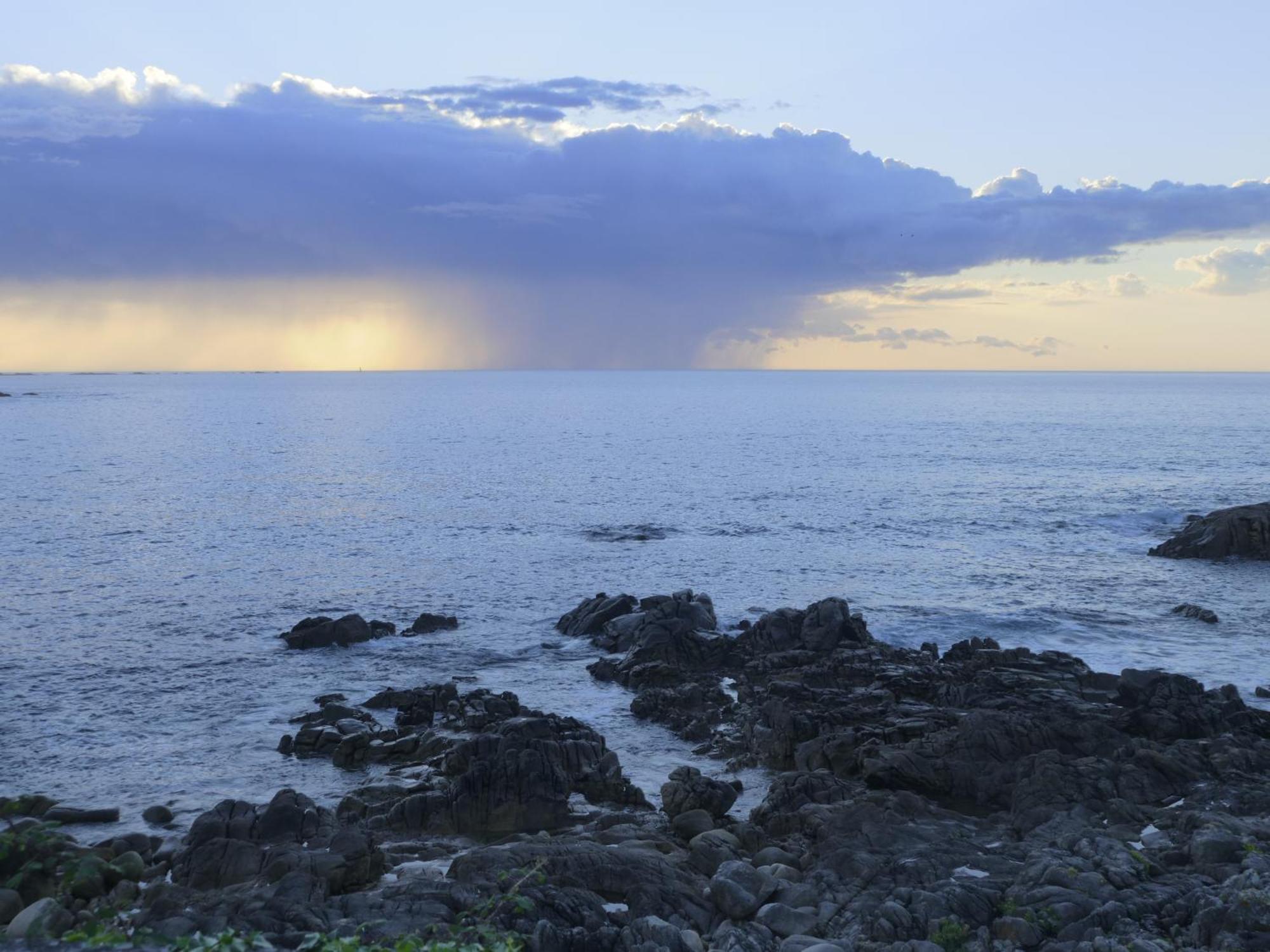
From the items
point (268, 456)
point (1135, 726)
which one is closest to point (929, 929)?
point (1135, 726)

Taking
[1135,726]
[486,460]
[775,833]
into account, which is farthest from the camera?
[486,460]

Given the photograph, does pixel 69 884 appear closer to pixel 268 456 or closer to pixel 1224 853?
pixel 1224 853

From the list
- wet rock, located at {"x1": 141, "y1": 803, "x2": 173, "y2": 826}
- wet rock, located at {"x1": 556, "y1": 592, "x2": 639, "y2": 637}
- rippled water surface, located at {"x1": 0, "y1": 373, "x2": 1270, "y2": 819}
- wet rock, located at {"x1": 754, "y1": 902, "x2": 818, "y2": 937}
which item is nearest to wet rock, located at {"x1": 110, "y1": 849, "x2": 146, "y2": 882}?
wet rock, located at {"x1": 141, "y1": 803, "x2": 173, "y2": 826}

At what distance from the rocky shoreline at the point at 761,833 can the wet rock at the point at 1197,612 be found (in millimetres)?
12922

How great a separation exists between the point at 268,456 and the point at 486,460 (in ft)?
91.3

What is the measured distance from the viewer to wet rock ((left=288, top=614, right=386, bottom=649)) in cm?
4125

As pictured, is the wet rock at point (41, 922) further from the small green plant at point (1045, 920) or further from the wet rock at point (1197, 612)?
the wet rock at point (1197, 612)

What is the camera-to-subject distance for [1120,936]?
1716 centimetres

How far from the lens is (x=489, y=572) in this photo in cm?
5594

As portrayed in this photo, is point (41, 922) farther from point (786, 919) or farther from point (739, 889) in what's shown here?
point (786, 919)

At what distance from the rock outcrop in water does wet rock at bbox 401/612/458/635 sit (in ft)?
137

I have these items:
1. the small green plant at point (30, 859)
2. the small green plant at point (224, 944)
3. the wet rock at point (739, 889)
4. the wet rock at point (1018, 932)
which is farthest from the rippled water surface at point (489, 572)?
the wet rock at point (1018, 932)

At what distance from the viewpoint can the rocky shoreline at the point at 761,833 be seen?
17906 millimetres

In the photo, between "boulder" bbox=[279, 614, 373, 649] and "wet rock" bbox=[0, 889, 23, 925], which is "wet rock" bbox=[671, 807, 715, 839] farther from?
"boulder" bbox=[279, 614, 373, 649]
